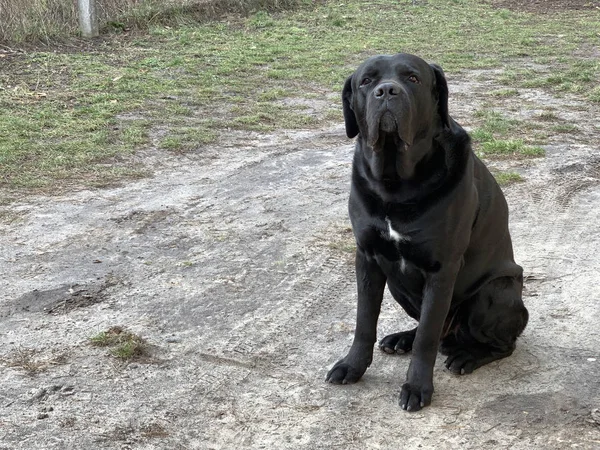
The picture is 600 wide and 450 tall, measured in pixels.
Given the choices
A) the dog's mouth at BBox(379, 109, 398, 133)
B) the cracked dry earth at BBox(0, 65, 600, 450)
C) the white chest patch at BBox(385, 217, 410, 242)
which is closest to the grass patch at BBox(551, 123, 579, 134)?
the cracked dry earth at BBox(0, 65, 600, 450)

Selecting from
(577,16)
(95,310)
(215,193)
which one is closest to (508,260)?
(95,310)

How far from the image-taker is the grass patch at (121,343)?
4371mm

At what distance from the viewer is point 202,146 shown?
8242 millimetres

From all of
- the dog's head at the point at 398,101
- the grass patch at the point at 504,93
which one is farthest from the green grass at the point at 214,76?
the dog's head at the point at 398,101

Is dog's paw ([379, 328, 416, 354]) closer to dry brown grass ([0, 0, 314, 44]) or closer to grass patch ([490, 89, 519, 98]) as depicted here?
grass patch ([490, 89, 519, 98])

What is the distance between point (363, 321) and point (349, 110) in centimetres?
93

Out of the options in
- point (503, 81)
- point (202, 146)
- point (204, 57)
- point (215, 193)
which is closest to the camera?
point (215, 193)

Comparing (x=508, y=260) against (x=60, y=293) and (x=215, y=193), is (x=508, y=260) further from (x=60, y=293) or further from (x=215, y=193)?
(x=215, y=193)

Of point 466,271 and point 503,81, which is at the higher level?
point 466,271

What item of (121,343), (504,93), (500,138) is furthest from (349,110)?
(504,93)

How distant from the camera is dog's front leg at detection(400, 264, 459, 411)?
382 centimetres

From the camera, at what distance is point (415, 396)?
386 cm

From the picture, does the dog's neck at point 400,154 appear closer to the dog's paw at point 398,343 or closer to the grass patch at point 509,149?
the dog's paw at point 398,343

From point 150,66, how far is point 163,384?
8.06 meters
